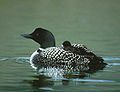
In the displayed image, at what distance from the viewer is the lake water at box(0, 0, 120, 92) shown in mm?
9727

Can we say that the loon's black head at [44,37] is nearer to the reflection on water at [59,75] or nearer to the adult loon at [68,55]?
the adult loon at [68,55]

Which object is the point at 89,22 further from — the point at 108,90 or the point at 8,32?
the point at 108,90

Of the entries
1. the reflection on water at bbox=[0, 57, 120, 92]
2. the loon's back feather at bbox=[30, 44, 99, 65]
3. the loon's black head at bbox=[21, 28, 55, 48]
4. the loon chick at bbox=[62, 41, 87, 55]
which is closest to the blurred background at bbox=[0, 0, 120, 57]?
the loon's black head at bbox=[21, 28, 55, 48]

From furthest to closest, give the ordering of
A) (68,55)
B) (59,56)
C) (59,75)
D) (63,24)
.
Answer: (63,24)
(59,56)
(68,55)
(59,75)

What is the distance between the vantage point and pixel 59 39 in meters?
17.7

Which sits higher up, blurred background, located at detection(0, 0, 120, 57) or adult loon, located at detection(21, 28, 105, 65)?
blurred background, located at detection(0, 0, 120, 57)

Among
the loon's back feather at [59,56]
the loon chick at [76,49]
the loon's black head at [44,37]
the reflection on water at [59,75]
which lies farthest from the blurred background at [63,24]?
the reflection on water at [59,75]

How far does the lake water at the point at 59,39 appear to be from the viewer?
9727mm

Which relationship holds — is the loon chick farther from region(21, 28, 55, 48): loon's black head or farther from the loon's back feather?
region(21, 28, 55, 48): loon's black head

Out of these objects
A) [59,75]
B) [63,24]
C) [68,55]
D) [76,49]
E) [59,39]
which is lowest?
[59,75]

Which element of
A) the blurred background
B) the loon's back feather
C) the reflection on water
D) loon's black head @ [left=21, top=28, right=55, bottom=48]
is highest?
the blurred background

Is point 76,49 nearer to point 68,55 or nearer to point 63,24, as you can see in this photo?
point 68,55

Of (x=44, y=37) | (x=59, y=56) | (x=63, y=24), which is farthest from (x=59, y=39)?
(x=59, y=56)

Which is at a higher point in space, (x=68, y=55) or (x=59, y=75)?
(x=68, y=55)
